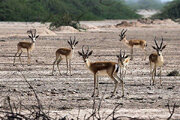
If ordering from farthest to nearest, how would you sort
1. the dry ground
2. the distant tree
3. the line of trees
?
the distant tree
the line of trees
the dry ground

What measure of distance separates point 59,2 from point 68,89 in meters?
51.8

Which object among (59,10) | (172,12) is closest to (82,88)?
(59,10)

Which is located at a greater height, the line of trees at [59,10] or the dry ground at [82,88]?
the line of trees at [59,10]

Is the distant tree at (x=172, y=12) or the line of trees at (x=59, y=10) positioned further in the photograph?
the distant tree at (x=172, y=12)

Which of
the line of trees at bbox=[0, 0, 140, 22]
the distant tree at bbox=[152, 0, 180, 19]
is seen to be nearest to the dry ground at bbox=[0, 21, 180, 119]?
the line of trees at bbox=[0, 0, 140, 22]

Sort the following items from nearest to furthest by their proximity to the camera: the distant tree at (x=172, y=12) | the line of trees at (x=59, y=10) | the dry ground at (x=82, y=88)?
the dry ground at (x=82, y=88) → the line of trees at (x=59, y=10) → the distant tree at (x=172, y=12)

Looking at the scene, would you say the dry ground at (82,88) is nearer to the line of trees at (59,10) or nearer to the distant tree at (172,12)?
the line of trees at (59,10)

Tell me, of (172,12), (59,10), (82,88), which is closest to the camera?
(82,88)

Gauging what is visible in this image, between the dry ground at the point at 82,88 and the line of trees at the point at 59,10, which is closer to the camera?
the dry ground at the point at 82,88

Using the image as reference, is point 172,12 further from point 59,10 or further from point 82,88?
point 82,88

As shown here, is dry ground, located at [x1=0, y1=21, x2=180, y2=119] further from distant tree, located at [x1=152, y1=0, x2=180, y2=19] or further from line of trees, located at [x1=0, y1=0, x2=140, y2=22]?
distant tree, located at [x1=152, y1=0, x2=180, y2=19]

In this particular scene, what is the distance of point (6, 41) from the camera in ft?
89.2

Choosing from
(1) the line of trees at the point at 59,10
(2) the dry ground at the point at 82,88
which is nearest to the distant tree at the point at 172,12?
(1) the line of trees at the point at 59,10

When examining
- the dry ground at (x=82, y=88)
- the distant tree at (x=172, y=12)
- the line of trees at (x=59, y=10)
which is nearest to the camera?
the dry ground at (x=82, y=88)
